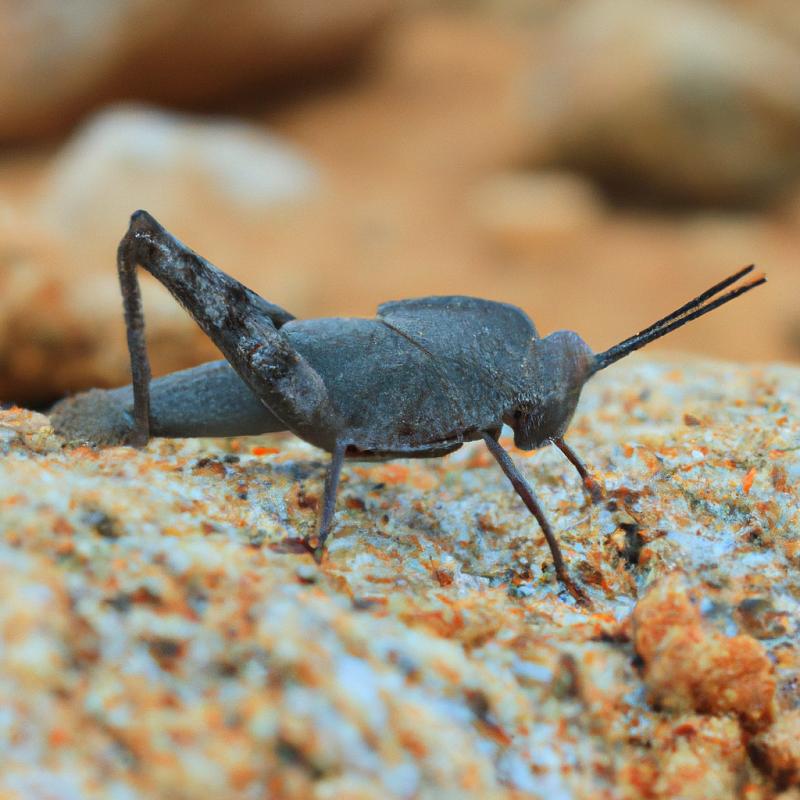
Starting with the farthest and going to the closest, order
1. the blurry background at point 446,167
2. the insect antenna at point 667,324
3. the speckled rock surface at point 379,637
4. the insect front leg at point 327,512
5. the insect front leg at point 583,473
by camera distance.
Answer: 1. the blurry background at point 446,167
2. the insect front leg at point 583,473
3. the insect antenna at point 667,324
4. the insect front leg at point 327,512
5. the speckled rock surface at point 379,637

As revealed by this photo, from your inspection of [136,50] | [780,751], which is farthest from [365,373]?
[136,50]

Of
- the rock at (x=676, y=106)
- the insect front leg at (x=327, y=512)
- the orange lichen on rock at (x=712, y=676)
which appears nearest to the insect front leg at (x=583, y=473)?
the insect front leg at (x=327, y=512)

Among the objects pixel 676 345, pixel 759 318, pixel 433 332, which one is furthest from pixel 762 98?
pixel 433 332

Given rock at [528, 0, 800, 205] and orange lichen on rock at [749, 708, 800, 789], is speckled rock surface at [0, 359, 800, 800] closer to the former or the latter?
orange lichen on rock at [749, 708, 800, 789]

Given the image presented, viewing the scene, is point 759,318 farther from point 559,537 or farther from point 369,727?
point 369,727

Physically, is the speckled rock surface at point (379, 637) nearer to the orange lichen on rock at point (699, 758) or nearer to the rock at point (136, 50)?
the orange lichen on rock at point (699, 758)

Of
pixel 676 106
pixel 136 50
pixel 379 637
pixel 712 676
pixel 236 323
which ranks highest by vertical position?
pixel 136 50

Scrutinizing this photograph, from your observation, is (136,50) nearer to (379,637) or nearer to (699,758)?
(379,637)
